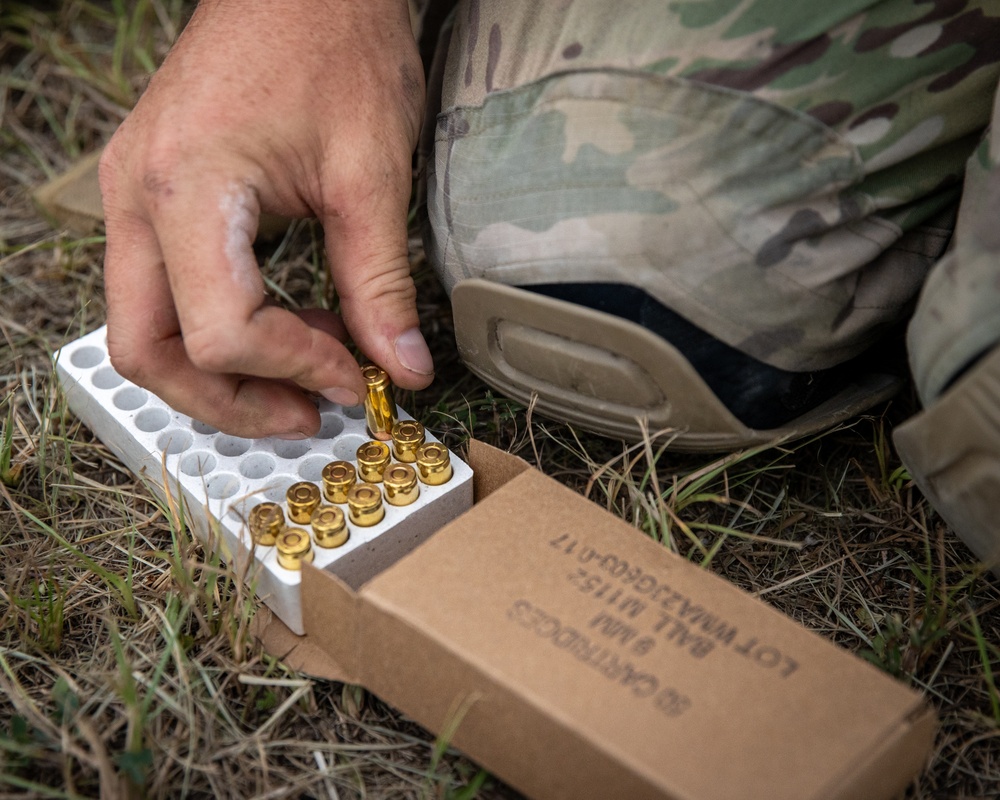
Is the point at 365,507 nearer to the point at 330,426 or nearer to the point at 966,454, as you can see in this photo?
the point at 330,426

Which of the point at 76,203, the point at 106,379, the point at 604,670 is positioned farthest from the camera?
the point at 76,203

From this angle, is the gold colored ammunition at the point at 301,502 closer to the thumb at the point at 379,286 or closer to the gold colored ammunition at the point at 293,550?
the gold colored ammunition at the point at 293,550

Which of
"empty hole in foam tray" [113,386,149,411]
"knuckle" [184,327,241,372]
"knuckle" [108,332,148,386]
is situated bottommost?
"empty hole in foam tray" [113,386,149,411]

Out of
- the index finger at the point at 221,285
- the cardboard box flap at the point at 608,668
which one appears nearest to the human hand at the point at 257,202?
the index finger at the point at 221,285

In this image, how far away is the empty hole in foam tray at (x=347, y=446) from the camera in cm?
139

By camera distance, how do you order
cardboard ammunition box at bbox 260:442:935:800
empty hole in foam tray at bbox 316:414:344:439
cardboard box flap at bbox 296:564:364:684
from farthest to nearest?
empty hole in foam tray at bbox 316:414:344:439 → cardboard box flap at bbox 296:564:364:684 → cardboard ammunition box at bbox 260:442:935:800

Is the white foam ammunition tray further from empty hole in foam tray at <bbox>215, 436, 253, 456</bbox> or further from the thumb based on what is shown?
the thumb

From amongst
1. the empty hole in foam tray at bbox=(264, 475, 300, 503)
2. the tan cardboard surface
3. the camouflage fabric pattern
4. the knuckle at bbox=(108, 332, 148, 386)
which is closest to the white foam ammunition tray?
the empty hole in foam tray at bbox=(264, 475, 300, 503)

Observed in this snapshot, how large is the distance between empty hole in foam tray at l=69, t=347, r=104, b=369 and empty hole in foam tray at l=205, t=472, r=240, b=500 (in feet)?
1.09

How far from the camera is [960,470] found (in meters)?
1.12

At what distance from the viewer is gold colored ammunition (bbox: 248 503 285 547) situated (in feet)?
3.96

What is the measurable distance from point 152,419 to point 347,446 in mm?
284

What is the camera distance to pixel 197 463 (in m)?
1.35

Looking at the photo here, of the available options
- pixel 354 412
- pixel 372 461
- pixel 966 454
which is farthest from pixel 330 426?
pixel 966 454
